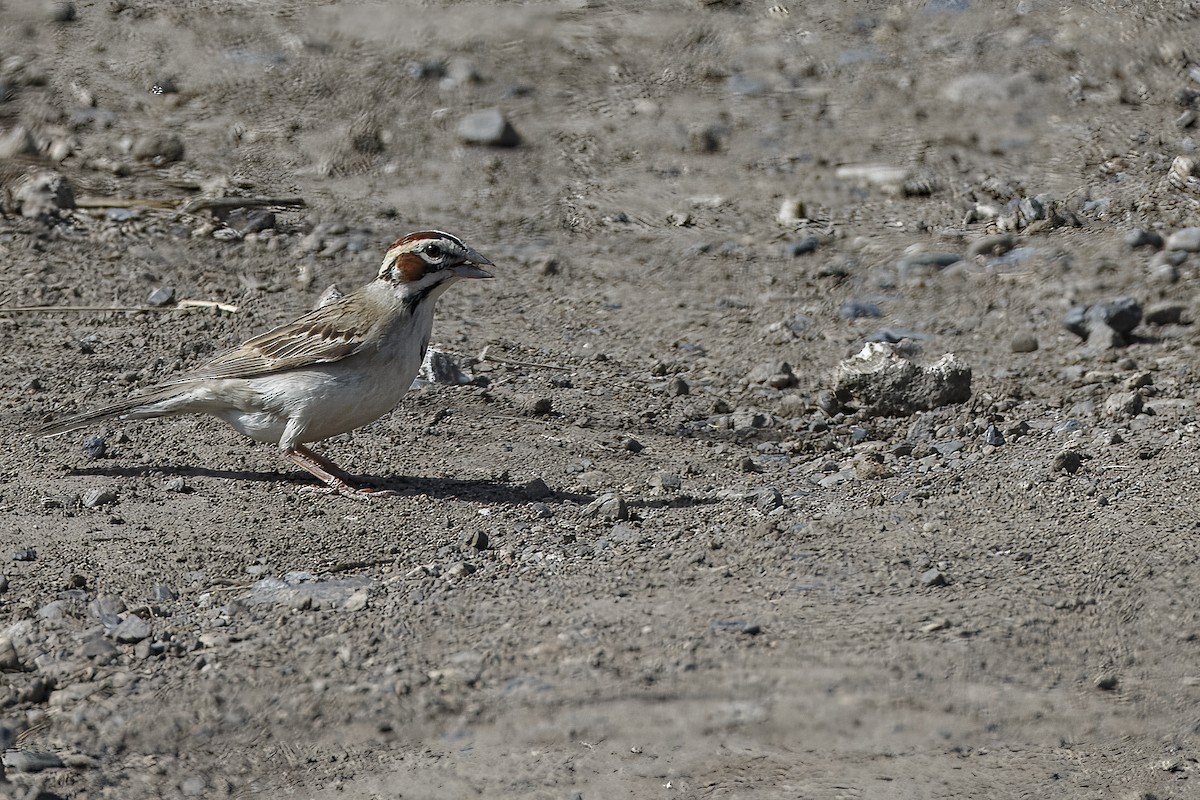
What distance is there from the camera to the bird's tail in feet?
24.7

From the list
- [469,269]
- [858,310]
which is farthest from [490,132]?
[469,269]

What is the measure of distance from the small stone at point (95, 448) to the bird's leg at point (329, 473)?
0.99m

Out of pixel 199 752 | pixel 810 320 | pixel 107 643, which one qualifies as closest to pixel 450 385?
pixel 810 320

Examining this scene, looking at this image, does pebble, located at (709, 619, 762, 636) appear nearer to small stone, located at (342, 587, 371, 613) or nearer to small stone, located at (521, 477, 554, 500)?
small stone, located at (342, 587, 371, 613)

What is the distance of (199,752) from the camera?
16.2ft

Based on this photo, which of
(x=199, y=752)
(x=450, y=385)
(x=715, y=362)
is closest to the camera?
(x=199, y=752)

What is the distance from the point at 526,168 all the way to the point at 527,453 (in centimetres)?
482

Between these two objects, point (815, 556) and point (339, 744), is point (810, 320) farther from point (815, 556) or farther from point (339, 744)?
point (339, 744)

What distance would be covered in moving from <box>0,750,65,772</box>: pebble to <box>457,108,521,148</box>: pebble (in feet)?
27.1

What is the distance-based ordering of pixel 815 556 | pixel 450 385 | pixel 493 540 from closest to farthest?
1. pixel 815 556
2. pixel 493 540
3. pixel 450 385

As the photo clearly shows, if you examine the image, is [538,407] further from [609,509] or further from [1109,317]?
[1109,317]

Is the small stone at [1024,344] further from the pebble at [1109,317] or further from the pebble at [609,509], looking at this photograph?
the pebble at [609,509]

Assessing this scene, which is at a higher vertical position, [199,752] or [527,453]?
[199,752]

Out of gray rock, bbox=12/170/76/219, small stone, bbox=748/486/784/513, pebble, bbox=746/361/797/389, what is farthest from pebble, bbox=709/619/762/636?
gray rock, bbox=12/170/76/219
